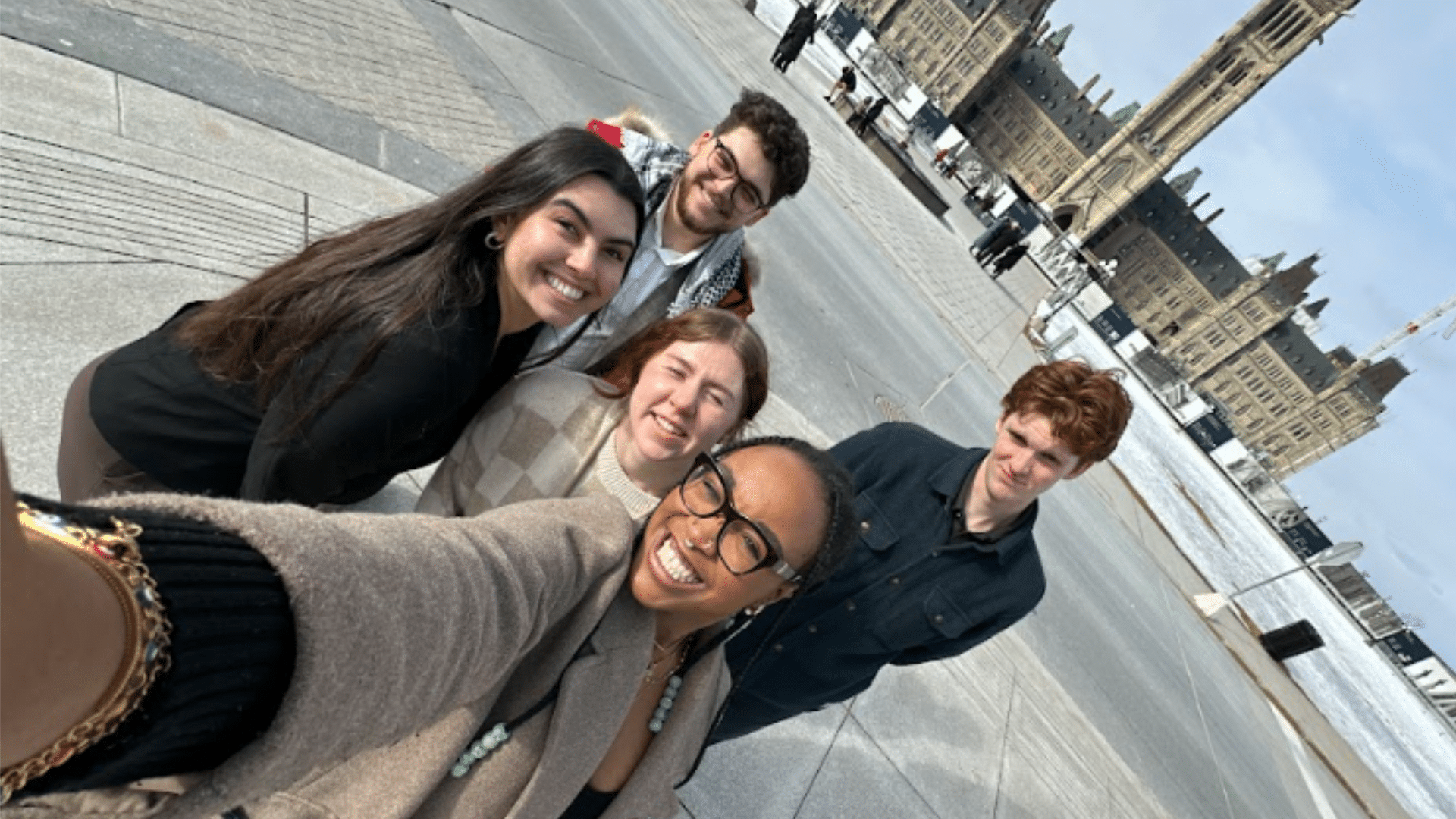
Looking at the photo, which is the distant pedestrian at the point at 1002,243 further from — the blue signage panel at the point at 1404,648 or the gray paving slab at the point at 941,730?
the gray paving slab at the point at 941,730

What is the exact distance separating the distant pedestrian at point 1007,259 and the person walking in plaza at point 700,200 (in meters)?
15.2

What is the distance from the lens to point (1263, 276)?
5891cm

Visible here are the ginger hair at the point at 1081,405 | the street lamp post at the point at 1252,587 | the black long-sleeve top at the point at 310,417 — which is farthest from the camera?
the street lamp post at the point at 1252,587

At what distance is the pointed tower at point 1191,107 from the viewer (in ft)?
160

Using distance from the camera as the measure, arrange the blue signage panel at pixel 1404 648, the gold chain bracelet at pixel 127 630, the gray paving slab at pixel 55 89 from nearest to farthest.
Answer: the gold chain bracelet at pixel 127 630, the gray paving slab at pixel 55 89, the blue signage panel at pixel 1404 648

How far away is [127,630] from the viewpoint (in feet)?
1.97

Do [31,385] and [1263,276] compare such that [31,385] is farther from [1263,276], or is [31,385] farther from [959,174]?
[1263,276]

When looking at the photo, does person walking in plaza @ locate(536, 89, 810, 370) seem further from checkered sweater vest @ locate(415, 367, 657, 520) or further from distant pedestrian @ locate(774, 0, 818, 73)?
distant pedestrian @ locate(774, 0, 818, 73)

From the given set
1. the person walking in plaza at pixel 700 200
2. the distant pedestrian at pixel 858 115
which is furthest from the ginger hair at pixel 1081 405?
the distant pedestrian at pixel 858 115

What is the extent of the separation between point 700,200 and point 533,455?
1.18 m

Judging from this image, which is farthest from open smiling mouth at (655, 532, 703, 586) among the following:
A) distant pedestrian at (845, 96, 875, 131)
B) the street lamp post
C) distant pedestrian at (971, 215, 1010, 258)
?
distant pedestrian at (845, 96, 875, 131)

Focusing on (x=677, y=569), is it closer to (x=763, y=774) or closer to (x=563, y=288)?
(x=563, y=288)

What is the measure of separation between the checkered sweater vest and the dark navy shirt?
2.11 ft

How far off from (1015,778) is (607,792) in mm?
3646
